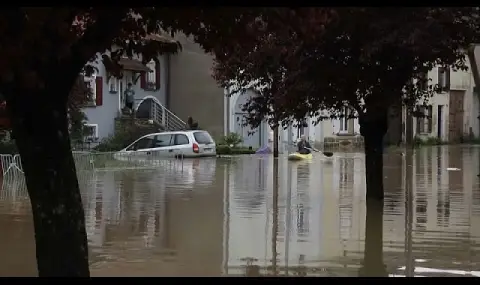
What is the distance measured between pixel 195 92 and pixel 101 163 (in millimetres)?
20067

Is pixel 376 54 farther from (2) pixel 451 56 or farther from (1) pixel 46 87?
(1) pixel 46 87

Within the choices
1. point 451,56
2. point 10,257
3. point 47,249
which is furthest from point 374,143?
point 47,249

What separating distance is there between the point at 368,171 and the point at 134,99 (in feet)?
88.4

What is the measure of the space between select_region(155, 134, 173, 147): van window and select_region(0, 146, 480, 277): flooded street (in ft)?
38.5

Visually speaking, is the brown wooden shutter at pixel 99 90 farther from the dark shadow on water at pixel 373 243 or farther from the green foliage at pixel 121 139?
the dark shadow on water at pixel 373 243

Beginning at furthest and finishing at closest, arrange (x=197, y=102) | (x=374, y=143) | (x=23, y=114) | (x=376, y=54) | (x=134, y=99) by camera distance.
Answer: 1. (x=197, y=102)
2. (x=134, y=99)
3. (x=374, y=143)
4. (x=376, y=54)
5. (x=23, y=114)

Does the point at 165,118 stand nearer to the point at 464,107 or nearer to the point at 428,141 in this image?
the point at 428,141

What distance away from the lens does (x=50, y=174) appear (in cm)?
498

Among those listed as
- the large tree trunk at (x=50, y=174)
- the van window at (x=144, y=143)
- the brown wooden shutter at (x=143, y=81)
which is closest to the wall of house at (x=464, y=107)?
the brown wooden shutter at (x=143, y=81)

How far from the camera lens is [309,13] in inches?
155

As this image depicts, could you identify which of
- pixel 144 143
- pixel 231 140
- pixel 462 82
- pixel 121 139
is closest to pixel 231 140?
pixel 231 140

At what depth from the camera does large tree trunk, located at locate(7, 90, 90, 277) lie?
16.2 ft

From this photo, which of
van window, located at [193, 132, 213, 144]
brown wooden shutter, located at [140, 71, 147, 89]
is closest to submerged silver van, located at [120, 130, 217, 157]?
van window, located at [193, 132, 213, 144]

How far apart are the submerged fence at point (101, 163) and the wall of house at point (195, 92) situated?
42.5 feet
